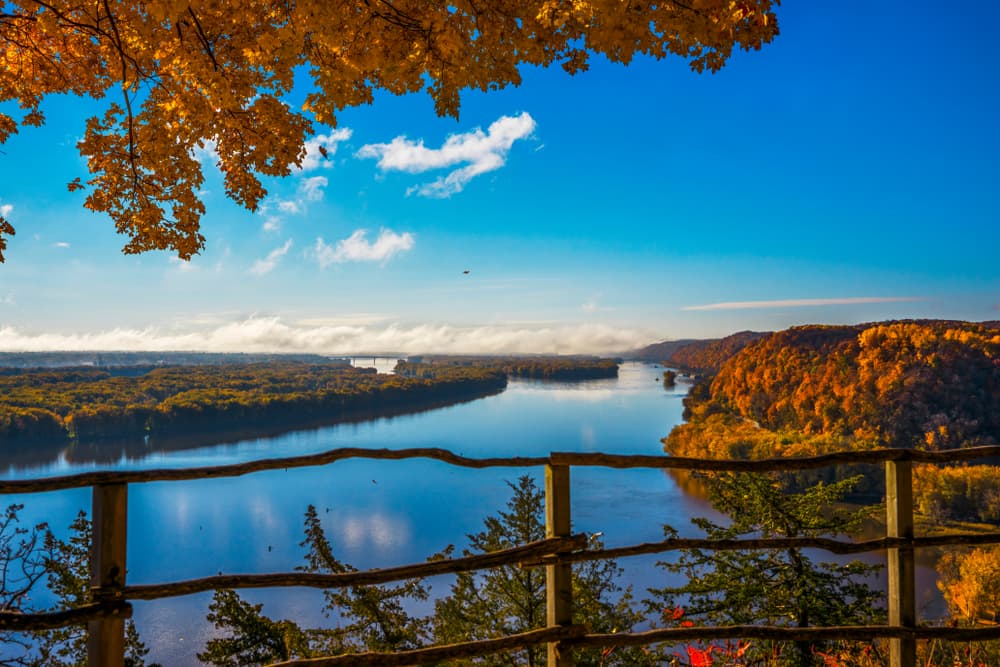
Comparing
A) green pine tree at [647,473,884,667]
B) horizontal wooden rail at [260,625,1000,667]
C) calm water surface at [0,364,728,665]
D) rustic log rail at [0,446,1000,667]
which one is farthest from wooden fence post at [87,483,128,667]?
calm water surface at [0,364,728,665]

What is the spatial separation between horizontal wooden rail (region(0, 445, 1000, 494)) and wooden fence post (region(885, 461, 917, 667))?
0.07m

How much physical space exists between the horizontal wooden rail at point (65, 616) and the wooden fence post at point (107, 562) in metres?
0.02

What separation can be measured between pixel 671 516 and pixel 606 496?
4.20 m

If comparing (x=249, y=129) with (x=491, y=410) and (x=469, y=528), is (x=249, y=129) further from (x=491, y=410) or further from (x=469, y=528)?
(x=491, y=410)

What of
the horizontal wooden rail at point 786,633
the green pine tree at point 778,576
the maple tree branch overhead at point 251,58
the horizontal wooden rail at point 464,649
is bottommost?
the green pine tree at point 778,576

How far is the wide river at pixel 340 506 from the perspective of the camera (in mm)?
21906

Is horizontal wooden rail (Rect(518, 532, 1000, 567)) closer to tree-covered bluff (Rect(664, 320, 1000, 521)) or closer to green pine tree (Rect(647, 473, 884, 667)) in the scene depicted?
green pine tree (Rect(647, 473, 884, 667))

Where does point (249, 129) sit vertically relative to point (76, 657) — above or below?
above

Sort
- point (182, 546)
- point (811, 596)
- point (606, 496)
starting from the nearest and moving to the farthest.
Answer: point (811, 596)
point (182, 546)
point (606, 496)

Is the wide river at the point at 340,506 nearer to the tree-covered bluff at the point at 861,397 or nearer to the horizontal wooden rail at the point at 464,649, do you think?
the tree-covered bluff at the point at 861,397

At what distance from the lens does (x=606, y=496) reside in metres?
34.7

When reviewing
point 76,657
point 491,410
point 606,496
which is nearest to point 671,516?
point 606,496

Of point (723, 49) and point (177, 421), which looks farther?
point (177, 421)

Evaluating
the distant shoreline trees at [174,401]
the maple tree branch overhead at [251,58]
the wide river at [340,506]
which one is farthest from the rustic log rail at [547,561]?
the distant shoreline trees at [174,401]
